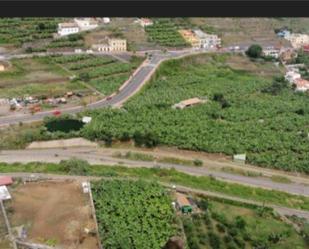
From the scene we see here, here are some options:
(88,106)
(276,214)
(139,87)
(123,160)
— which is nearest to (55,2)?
(276,214)

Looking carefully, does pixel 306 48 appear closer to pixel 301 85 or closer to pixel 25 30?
pixel 301 85

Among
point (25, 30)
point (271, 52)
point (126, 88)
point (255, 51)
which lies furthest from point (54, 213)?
point (271, 52)

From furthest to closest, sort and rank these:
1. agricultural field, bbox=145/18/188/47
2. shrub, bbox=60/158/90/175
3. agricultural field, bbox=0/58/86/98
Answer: agricultural field, bbox=145/18/188/47 < agricultural field, bbox=0/58/86/98 < shrub, bbox=60/158/90/175

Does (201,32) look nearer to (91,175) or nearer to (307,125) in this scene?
(307,125)

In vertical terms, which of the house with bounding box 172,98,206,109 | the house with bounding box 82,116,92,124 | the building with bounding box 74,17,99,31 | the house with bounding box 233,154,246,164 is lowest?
the house with bounding box 233,154,246,164

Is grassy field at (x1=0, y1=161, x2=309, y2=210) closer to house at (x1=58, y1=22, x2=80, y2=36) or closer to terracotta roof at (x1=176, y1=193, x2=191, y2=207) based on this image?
terracotta roof at (x1=176, y1=193, x2=191, y2=207)

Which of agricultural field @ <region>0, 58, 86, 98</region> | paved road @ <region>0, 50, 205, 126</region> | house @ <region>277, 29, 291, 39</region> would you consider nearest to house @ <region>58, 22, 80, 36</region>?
agricultural field @ <region>0, 58, 86, 98</region>
